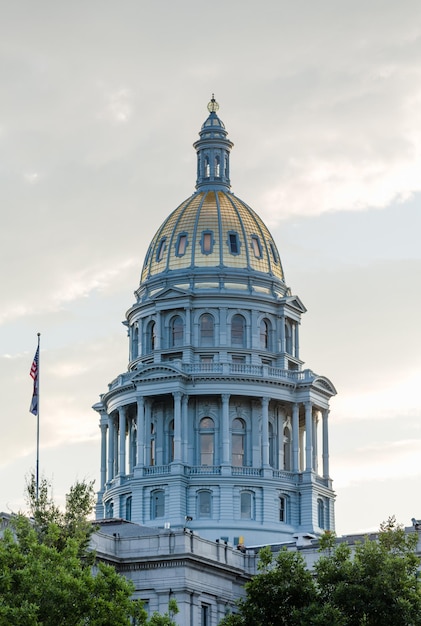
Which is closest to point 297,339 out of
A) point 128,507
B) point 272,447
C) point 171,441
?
point 272,447

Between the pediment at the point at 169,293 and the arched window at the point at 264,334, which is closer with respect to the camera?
the pediment at the point at 169,293

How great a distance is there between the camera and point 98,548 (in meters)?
102

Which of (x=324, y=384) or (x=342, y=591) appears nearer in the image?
(x=342, y=591)

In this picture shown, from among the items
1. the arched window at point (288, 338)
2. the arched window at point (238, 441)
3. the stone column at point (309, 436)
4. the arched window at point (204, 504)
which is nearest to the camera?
the arched window at point (204, 504)

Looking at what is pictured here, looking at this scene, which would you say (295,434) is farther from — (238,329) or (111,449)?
(111,449)

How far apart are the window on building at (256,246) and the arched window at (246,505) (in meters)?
22.4

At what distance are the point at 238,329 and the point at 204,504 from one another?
1654 centimetres

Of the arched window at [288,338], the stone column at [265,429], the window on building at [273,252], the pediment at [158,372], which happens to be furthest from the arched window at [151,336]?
the window on building at [273,252]

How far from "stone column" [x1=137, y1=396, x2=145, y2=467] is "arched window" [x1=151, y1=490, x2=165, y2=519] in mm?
3017

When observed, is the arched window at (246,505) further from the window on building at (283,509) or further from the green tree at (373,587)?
the green tree at (373,587)

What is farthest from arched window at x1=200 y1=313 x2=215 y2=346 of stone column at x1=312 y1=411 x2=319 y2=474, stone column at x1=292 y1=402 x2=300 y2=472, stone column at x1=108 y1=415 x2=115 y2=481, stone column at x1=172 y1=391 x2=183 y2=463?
stone column at x1=312 y1=411 x2=319 y2=474

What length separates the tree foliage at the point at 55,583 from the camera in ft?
257

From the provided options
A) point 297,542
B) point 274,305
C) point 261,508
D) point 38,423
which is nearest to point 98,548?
point 38,423

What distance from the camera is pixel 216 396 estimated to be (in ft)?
468
